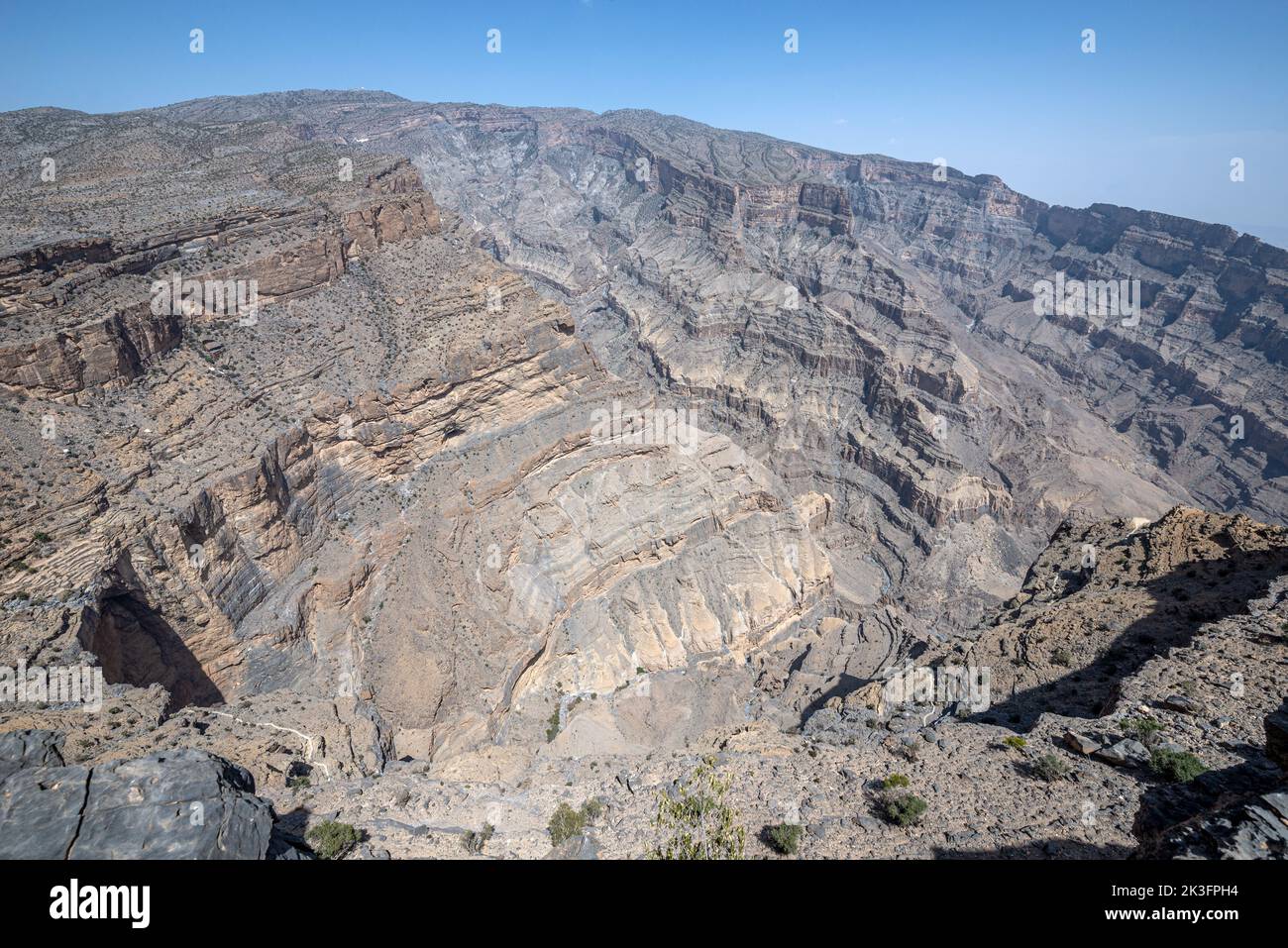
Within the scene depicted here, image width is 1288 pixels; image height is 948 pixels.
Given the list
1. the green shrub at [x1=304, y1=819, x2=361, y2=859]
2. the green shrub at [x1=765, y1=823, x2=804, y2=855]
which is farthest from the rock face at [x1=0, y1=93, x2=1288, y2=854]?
the green shrub at [x1=765, y1=823, x2=804, y2=855]

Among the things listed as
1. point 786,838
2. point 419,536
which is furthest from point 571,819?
point 419,536

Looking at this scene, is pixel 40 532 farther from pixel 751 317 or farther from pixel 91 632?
pixel 751 317

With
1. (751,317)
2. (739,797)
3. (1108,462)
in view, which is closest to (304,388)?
(739,797)

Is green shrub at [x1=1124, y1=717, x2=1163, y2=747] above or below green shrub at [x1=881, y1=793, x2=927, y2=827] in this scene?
above

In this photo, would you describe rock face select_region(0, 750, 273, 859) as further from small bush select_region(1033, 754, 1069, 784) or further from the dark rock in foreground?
small bush select_region(1033, 754, 1069, 784)

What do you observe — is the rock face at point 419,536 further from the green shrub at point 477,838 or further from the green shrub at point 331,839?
the green shrub at point 331,839

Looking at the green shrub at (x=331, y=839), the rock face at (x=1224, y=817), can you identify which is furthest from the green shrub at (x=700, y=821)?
the rock face at (x=1224, y=817)
